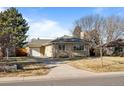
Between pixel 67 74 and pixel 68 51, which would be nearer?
pixel 67 74

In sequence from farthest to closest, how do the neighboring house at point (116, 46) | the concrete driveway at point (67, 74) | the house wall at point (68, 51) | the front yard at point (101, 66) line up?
the neighboring house at point (116, 46), the house wall at point (68, 51), the front yard at point (101, 66), the concrete driveway at point (67, 74)

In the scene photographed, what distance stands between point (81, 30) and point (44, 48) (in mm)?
10898

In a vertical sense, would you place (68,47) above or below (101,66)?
above

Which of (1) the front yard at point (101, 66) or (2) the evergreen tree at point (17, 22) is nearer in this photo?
(1) the front yard at point (101, 66)

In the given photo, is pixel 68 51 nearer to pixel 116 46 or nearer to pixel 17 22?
pixel 116 46

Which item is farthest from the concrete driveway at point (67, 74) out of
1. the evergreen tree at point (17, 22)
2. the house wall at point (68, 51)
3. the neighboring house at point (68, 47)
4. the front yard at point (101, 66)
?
the evergreen tree at point (17, 22)

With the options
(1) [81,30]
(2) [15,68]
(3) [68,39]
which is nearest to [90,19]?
(1) [81,30]

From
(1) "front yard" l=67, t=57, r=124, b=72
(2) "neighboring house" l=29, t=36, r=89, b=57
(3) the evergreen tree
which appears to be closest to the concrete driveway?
(1) "front yard" l=67, t=57, r=124, b=72

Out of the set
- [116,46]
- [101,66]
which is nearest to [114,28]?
[116,46]

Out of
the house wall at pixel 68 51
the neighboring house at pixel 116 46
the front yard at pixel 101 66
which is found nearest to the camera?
the front yard at pixel 101 66

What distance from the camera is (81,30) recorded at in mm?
66375

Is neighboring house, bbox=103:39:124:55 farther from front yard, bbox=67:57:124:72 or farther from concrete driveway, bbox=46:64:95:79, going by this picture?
concrete driveway, bbox=46:64:95:79

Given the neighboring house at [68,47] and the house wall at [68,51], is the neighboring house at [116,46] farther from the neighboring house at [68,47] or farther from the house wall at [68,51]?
the house wall at [68,51]
